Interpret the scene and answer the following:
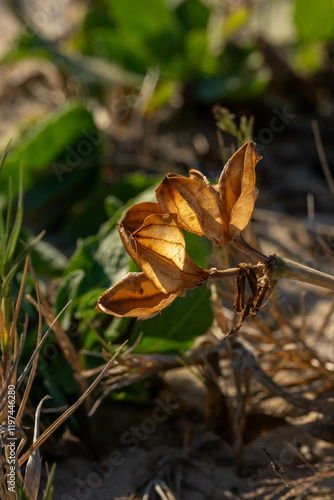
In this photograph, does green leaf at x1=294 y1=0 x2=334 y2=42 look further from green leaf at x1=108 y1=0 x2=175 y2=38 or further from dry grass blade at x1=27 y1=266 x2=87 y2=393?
dry grass blade at x1=27 y1=266 x2=87 y2=393

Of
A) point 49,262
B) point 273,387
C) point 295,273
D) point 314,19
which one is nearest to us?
point 295,273

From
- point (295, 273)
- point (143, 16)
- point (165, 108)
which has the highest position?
point (295, 273)

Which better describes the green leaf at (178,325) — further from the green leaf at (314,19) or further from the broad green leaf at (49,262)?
the green leaf at (314,19)

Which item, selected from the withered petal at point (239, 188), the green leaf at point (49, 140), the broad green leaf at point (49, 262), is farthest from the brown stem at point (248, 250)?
the green leaf at point (49, 140)

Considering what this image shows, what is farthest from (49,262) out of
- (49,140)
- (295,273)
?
(295,273)

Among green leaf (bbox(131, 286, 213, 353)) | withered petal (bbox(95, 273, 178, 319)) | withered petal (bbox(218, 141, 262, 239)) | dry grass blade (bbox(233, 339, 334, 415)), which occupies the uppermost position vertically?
withered petal (bbox(218, 141, 262, 239))

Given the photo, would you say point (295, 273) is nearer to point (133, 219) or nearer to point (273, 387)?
point (133, 219)

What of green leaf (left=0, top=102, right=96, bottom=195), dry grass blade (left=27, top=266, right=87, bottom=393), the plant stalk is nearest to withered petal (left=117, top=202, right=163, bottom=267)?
the plant stalk
